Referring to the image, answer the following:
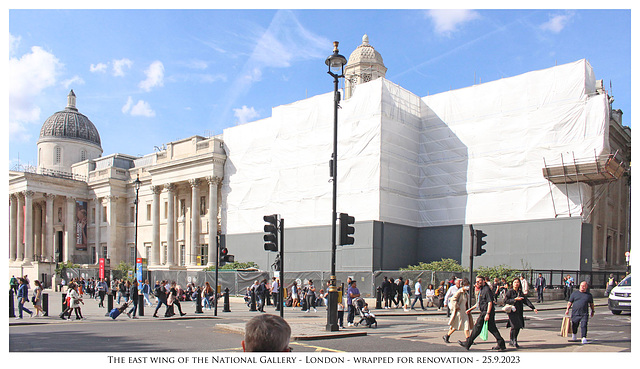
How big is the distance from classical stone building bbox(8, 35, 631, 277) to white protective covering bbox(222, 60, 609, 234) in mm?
83

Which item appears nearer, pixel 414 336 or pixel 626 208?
pixel 414 336

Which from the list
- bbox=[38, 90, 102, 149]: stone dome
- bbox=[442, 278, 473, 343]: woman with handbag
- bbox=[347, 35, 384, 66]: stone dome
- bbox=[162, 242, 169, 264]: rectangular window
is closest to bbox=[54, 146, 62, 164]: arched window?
bbox=[38, 90, 102, 149]: stone dome

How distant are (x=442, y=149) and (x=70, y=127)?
5511cm

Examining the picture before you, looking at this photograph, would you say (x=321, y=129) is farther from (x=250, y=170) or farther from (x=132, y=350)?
(x=132, y=350)

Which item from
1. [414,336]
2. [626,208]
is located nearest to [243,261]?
[626,208]

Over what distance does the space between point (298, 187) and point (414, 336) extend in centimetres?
2885

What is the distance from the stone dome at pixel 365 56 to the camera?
211 feet

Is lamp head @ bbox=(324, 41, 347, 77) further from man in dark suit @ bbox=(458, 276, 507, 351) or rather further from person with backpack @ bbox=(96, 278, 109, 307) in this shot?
person with backpack @ bbox=(96, 278, 109, 307)

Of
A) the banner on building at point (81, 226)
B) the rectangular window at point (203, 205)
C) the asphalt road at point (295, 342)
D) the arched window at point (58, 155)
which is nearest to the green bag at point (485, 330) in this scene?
the asphalt road at point (295, 342)

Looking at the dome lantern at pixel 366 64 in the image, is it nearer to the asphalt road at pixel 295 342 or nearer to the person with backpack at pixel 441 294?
the person with backpack at pixel 441 294

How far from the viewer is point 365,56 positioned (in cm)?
6431

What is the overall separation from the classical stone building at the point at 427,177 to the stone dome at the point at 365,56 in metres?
19.6

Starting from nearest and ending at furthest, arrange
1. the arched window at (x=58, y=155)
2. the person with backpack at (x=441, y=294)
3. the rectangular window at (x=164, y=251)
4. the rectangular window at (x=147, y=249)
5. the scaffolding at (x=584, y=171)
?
1. the person with backpack at (x=441, y=294)
2. the scaffolding at (x=584, y=171)
3. the rectangular window at (x=164, y=251)
4. the rectangular window at (x=147, y=249)
5. the arched window at (x=58, y=155)

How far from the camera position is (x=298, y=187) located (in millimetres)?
43500
